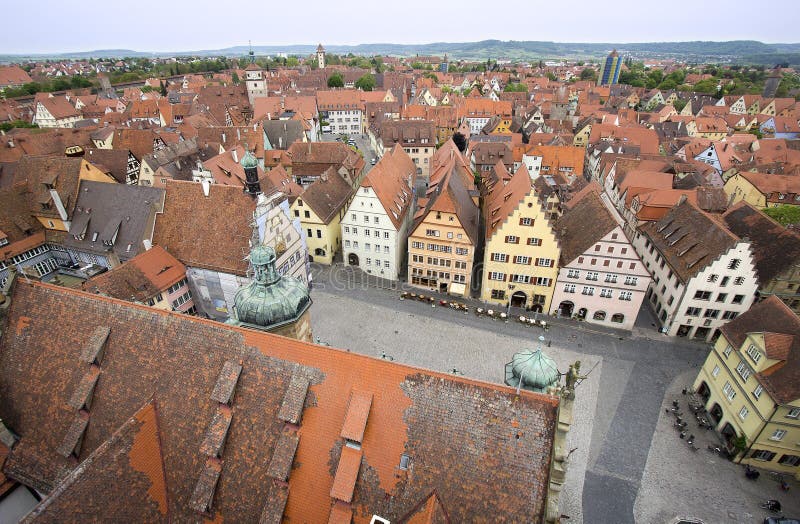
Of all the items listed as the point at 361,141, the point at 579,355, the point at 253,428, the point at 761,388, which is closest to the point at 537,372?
the point at 253,428

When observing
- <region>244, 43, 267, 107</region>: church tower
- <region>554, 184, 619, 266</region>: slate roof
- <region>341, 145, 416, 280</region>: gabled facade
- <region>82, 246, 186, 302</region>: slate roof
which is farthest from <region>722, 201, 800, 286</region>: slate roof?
<region>244, 43, 267, 107</region>: church tower

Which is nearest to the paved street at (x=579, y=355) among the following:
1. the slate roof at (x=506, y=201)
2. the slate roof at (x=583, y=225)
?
the slate roof at (x=583, y=225)

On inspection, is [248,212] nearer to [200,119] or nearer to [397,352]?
[397,352]

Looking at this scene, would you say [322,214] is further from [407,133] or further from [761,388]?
[761,388]

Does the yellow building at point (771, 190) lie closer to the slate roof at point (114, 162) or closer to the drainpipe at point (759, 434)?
the drainpipe at point (759, 434)

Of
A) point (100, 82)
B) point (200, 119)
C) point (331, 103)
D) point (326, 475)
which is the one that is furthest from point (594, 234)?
point (100, 82)
